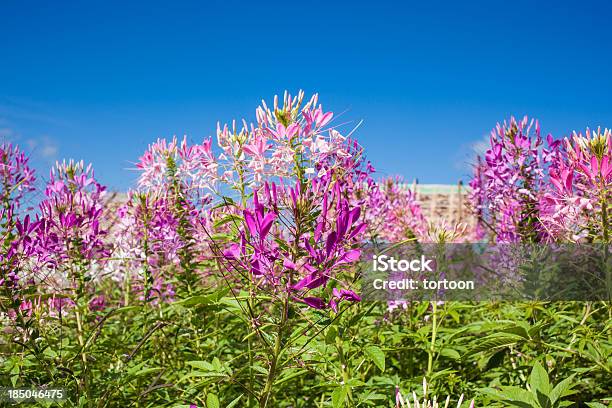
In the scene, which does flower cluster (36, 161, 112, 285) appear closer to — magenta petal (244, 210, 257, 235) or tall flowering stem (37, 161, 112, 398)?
tall flowering stem (37, 161, 112, 398)

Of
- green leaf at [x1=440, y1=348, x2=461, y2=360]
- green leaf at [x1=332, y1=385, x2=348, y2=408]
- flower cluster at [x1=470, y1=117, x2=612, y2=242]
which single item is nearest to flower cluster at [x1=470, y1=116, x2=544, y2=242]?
flower cluster at [x1=470, y1=117, x2=612, y2=242]

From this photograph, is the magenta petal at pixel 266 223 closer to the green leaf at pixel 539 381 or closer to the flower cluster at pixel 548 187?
the green leaf at pixel 539 381

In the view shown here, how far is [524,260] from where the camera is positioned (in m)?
2.74

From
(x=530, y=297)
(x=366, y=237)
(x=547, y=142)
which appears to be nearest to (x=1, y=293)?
(x=366, y=237)

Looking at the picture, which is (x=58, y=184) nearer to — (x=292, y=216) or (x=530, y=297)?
(x=292, y=216)

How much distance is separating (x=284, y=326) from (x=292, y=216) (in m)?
0.29

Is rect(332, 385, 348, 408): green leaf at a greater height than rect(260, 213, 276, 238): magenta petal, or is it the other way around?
rect(260, 213, 276, 238): magenta petal

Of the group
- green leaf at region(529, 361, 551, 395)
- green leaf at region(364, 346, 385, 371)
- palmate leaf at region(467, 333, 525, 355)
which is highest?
palmate leaf at region(467, 333, 525, 355)

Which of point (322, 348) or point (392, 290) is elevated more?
point (392, 290)

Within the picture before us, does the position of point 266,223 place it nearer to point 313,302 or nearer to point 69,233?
point 313,302

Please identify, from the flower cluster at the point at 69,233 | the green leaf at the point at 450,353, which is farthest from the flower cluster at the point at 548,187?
the flower cluster at the point at 69,233

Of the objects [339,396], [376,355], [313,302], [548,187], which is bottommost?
[339,396]

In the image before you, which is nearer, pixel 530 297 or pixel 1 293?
pixel 1 293

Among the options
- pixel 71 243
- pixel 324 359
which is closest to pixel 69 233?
pixel 71 243
